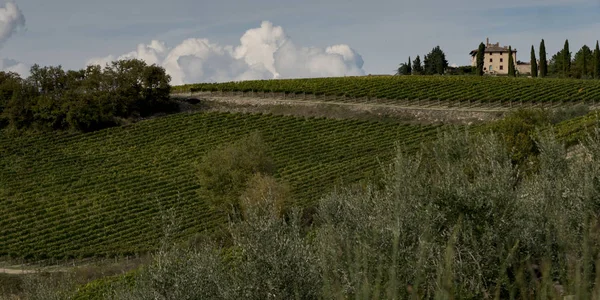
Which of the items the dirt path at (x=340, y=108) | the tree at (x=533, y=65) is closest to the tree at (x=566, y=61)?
the tree at (x=533, y=65)

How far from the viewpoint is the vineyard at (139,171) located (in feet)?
135

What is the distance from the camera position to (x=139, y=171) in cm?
5372

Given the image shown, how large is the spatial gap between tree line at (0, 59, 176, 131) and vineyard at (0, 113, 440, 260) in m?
2.25

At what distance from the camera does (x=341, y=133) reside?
62.8 metres

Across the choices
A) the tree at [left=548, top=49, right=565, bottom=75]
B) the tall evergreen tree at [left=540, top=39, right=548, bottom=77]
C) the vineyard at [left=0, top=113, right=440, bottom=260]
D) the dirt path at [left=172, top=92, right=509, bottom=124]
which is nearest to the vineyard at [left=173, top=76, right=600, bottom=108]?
the dirt path at [left=172, top=92, right=509, bottom=124]

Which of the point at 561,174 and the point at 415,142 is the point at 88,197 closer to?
the point at 415,142

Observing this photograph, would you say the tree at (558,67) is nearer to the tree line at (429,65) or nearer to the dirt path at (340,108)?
the tree line at (429,65)

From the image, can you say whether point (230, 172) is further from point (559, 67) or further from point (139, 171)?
point (559, 67)

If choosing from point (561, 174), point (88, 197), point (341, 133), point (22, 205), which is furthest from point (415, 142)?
point (561, 174)

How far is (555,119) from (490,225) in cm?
4203

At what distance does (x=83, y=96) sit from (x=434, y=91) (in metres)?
38.5

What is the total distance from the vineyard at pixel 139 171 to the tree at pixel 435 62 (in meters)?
55.9

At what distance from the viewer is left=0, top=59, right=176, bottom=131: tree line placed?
66.6 meters

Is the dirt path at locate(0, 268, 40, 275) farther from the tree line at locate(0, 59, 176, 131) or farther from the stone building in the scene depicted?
the stone building
